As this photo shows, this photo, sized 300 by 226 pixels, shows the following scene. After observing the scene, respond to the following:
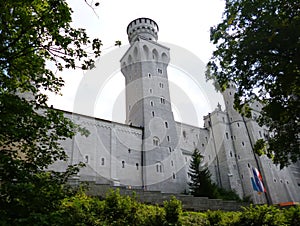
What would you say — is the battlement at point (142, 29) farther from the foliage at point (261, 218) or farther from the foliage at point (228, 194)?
the foliage at point (261, 218)

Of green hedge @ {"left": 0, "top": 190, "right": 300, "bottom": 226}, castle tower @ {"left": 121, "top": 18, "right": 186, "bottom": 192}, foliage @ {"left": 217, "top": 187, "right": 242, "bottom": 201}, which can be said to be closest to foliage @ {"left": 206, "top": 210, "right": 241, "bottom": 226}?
green hedge @ {"left": 0, "top": 190, "right": 300, "bottom": 226}

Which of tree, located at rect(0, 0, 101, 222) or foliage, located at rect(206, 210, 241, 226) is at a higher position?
tree, located at rect(0, 0, 101, 222)

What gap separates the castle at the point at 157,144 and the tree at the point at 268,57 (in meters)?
13.8

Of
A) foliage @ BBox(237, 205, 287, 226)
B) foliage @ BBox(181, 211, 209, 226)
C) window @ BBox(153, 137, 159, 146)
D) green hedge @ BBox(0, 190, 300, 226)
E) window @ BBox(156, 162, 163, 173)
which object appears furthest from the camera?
window @ BBox(153, 137, 159, 146)

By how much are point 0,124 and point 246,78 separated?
958cm

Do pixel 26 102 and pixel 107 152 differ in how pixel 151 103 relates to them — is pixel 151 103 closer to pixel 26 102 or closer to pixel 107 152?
pixel 107 152

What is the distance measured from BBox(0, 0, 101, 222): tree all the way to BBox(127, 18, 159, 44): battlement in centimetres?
3785

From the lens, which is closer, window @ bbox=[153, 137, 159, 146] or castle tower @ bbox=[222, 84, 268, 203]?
window @ bbox=[153, 137, 159, 146]

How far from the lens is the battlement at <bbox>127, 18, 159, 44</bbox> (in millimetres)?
43781

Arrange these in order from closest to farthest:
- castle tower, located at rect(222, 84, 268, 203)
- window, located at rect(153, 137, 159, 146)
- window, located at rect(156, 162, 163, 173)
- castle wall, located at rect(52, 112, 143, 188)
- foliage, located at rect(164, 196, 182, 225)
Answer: foliage, located at rect(164, 196, 182, 225) → castle wall, located at rect(52, 112, 143, 188) → window, located at rect(156, 162, 163, 173) → window, located at rect(153, 137, 159, 146) → castle tower, located at rect(222, 84, 268, 203)

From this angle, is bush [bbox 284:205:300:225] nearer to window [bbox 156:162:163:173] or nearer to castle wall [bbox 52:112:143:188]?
castle wall [bbox 52:112:143:188]

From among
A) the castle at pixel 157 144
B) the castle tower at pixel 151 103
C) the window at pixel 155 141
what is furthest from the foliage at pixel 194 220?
the window at pixel 155 141

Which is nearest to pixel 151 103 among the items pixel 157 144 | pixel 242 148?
pixel 157 144

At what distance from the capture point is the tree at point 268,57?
8.91 metres
